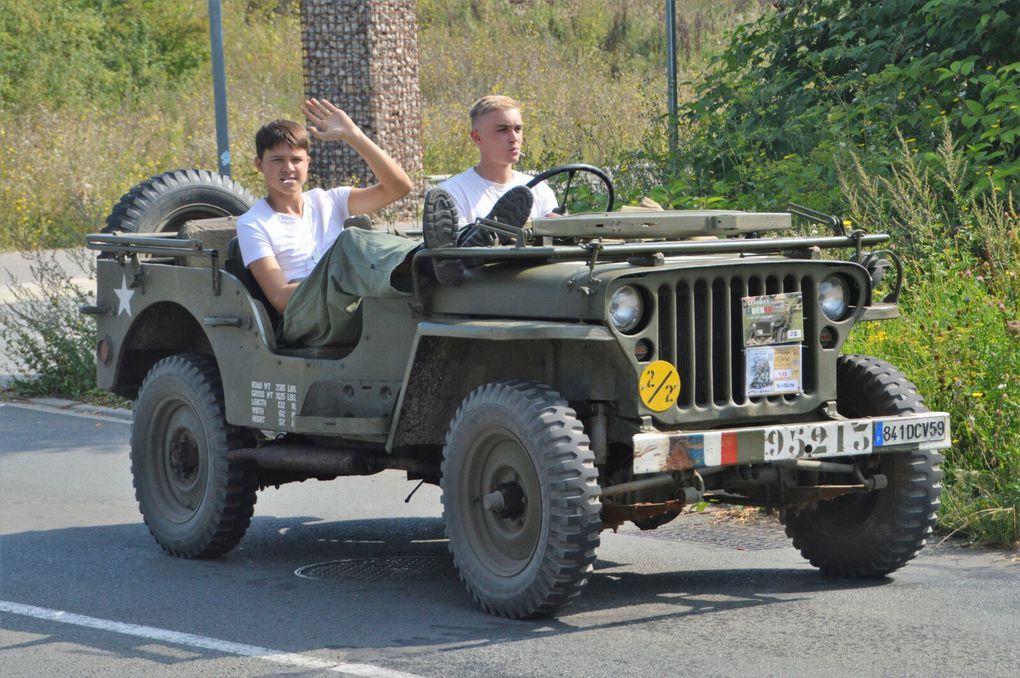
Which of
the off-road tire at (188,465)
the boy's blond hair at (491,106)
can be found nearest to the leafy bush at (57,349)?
the off-road tire at (188,465)

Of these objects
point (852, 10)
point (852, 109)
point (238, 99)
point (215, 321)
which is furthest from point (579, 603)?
point (238, 99)

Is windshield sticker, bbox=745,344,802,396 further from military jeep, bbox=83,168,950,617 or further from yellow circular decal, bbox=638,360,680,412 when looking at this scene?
yellow circular decal, bbox=638,360,680,412

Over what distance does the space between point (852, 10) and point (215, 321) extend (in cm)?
808

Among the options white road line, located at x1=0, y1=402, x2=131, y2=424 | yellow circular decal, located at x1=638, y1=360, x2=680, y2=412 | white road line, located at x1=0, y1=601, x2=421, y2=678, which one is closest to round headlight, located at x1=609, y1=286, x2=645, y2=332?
yellow circular decal, located at x1=638, y1=360, x2=680, y2=412

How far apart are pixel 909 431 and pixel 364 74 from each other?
12915mm

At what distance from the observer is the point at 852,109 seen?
1248 cm

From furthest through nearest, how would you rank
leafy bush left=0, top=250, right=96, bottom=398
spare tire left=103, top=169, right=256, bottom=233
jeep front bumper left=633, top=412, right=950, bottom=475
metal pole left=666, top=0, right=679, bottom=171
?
metal pole left=666, top=0, right=679, bottom=171, leafy bush left=0, top=250, right=96, bottom=398, spare tire left=103, top=169, right=256, bottom=233, jeep front bumper left=633, top=412, right=950, bottom=475

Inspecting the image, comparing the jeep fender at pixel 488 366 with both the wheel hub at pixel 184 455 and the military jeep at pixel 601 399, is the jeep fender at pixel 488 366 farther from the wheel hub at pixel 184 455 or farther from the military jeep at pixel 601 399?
the wheel hub at pixel 184 455

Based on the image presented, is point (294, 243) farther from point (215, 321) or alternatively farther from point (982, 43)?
point (982, 43)

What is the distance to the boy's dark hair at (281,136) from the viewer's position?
7562 mm

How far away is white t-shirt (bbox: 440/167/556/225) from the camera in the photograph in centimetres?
738

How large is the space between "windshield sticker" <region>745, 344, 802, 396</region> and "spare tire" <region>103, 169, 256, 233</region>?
3570 mm

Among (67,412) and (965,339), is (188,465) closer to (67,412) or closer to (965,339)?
(965,339)

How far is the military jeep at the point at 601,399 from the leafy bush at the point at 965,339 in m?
1.08
